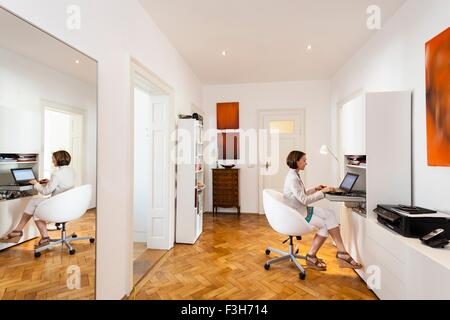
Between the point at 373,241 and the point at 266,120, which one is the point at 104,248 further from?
the point at 266,120

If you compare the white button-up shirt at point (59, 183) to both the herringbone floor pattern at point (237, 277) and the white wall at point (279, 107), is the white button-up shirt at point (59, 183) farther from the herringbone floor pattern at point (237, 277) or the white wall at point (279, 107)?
the white wall at point (279, 107)

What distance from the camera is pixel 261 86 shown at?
17.9 feet

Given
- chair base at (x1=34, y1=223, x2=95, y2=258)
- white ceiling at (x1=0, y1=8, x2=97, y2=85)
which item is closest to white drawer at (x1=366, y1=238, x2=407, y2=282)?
chair base at (x1=34, y1=223, x2=95, y2=258)

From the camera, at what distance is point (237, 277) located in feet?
8.59

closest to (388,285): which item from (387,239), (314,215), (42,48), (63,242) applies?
(387,239)

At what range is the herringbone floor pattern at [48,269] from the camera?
3.94 feet

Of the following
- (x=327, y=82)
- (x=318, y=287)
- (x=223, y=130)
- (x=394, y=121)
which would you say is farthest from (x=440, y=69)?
(x=223, y=130)

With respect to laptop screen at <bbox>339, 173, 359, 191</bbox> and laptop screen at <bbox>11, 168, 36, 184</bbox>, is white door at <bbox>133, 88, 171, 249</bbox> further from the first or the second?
laptop screen at <bbox>339, 173, 359, 191</bbox>

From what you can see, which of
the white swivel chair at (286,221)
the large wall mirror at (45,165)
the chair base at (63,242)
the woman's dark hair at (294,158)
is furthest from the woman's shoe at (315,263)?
the chair base at (63,242)

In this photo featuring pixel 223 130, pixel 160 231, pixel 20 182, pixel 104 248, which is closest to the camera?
pixel 20 182

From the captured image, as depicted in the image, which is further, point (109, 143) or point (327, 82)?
point (327, 82)

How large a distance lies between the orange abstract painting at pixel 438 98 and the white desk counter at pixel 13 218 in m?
2.96

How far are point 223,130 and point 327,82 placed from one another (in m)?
2.52

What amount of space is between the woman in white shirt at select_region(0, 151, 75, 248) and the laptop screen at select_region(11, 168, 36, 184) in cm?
3
